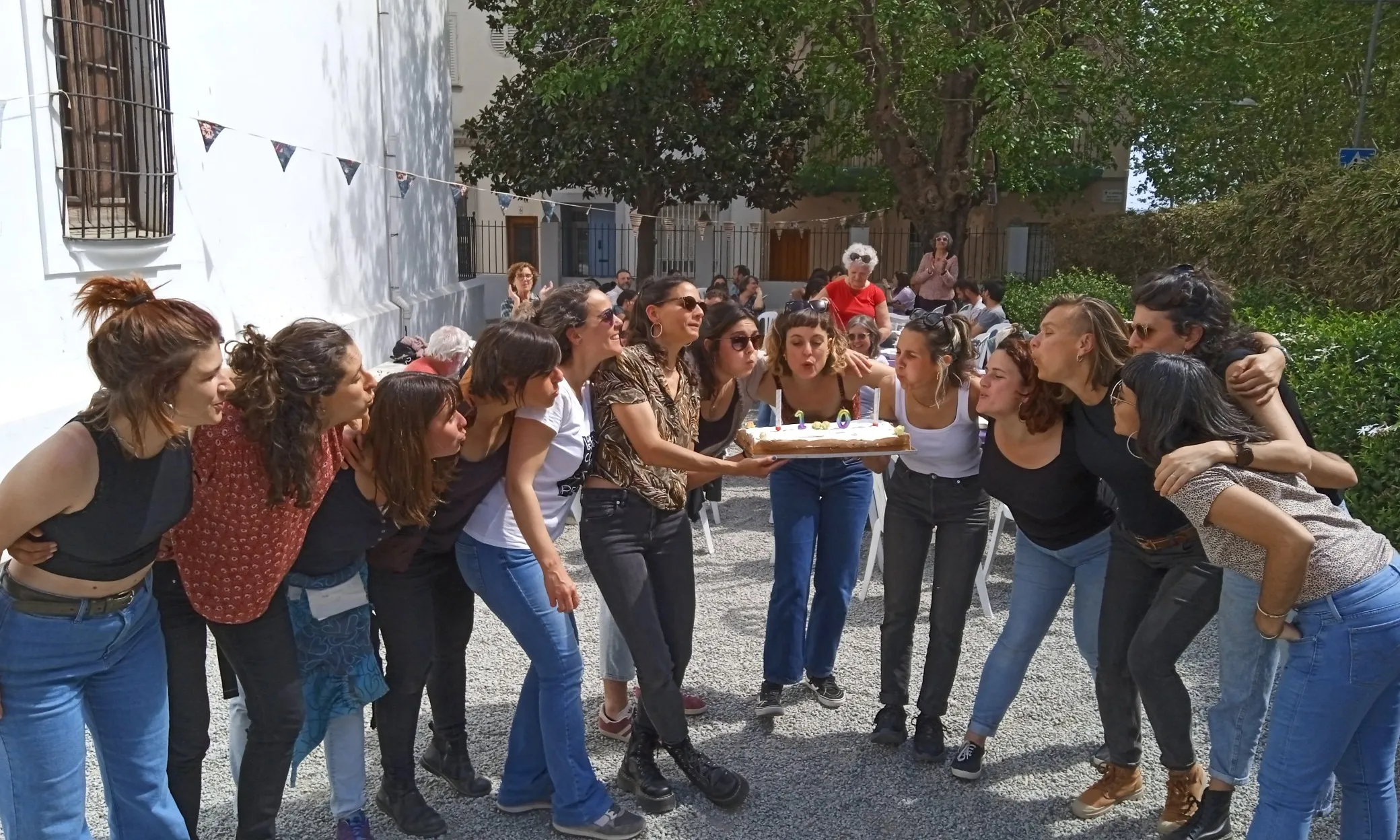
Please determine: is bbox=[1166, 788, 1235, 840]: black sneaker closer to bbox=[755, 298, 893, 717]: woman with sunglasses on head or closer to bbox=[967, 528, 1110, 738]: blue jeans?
bbox=[967, 528, 1110, 738]: blue jeans

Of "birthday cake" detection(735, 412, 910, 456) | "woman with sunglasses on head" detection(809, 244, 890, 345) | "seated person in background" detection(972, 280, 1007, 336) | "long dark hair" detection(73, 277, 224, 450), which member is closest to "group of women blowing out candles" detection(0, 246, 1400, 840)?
"long dark hair" detection(73, 277, 224, 450)

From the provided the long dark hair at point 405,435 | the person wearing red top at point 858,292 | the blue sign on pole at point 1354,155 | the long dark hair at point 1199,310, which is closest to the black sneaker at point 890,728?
the long dark hair at point 1199,310

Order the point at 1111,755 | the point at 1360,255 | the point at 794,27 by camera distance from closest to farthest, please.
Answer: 1. the point at 1111,755
2. the point at 1360,255
3. the point at 794,27

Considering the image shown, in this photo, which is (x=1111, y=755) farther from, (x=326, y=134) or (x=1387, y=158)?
(x=326, y=134)

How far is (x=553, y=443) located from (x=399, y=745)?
41.1 inches

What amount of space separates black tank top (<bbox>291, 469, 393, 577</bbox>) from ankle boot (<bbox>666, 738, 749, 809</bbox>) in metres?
1.26

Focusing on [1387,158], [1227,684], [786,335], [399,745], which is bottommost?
[399,745]

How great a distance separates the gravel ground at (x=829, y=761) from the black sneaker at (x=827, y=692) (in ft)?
0.14

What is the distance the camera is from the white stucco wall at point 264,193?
19.7 ft

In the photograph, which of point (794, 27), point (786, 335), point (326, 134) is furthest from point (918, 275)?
point (786, 335)

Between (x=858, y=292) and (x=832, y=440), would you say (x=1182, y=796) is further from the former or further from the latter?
(x=858, y=292)

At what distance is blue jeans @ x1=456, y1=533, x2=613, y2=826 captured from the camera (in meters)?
3.31

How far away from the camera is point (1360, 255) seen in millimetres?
8445

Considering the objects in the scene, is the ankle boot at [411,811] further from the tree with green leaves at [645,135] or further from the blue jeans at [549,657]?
the tree with green leaves at [645,135]
